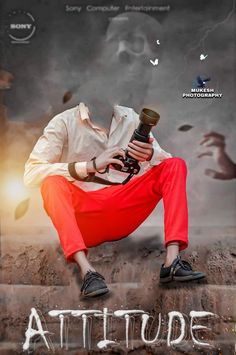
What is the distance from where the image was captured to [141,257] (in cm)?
184

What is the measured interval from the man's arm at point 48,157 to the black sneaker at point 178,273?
462mm

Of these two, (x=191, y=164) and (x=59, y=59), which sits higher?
(x=59, y=59)

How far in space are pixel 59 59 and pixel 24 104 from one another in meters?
0.21

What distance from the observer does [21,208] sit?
1889 mm

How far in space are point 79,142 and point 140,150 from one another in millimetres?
226

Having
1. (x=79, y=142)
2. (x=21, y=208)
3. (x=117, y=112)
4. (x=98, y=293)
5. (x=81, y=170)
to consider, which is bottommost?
(x=98, y=293)

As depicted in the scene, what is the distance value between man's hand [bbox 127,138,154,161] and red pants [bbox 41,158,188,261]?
2.2 inches

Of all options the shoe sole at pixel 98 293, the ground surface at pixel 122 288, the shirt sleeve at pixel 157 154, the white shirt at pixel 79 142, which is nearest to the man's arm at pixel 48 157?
the white shirt at pixel 79 142

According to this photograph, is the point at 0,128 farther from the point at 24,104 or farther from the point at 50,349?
the point at 50,349

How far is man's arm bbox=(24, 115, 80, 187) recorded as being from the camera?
1.84 meters

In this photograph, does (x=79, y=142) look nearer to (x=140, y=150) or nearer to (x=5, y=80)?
(x=140, y=150)

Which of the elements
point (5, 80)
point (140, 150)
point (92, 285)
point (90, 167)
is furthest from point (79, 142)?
point (92, 285)

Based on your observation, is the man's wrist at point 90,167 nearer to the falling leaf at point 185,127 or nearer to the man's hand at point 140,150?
the man's hand at point 140,150

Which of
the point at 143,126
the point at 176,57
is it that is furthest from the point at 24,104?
the point at 176,57
